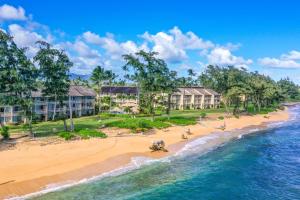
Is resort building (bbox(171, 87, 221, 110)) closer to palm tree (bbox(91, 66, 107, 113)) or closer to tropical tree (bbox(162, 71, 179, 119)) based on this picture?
palm tree (bbox(91, 66, 107, 113))

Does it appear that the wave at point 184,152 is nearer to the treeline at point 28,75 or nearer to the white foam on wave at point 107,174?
the white foam on wave at point 107,174

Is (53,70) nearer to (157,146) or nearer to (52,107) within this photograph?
(157,146)

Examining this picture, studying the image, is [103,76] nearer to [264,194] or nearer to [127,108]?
[127,108]

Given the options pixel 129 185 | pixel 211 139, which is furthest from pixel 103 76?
pixel 129 185

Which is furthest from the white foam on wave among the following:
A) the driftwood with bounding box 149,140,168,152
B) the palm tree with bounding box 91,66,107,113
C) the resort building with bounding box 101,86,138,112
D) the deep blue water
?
the palm tree with bounding box 91,66,107,113

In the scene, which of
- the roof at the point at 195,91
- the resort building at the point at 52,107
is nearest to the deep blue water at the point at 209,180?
the resort building at the point at 52,107
